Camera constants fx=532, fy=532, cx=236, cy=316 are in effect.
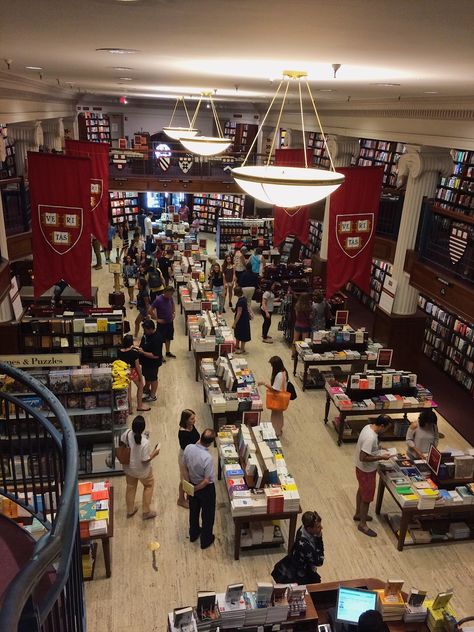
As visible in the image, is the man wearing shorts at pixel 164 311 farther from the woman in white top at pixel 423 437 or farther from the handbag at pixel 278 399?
the woman in white top at pixel 423 437

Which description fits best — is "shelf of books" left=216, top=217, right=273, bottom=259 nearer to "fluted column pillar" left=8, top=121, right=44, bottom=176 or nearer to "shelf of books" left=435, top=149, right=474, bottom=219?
"fluted column pillar" left=8, top=121, right=44, bottom=176

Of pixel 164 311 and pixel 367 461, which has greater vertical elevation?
pixel 164 311

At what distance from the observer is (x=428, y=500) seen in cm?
621

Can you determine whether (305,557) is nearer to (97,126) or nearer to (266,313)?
(266,313)

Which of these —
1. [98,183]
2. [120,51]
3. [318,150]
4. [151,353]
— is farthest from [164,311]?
[318,150]

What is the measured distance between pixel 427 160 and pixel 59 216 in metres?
6.58

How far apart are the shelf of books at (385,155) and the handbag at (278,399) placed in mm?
8664

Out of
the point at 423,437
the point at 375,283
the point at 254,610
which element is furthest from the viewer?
the point at 375,283

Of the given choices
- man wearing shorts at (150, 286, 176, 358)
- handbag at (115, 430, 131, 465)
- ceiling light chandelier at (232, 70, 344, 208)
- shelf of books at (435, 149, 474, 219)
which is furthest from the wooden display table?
shelf of books at (435, 149, 474, 219)

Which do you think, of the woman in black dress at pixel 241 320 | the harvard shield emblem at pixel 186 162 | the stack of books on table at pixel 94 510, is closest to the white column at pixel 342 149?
the woman in black dress at pixel 241 320

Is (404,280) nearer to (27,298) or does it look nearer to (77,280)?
(77,280)

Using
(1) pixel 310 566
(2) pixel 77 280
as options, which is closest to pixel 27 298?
(2) pixel 77 280

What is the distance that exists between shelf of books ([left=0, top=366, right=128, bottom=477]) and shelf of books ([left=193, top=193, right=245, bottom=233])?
1641cm

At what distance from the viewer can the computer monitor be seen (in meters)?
4.40
